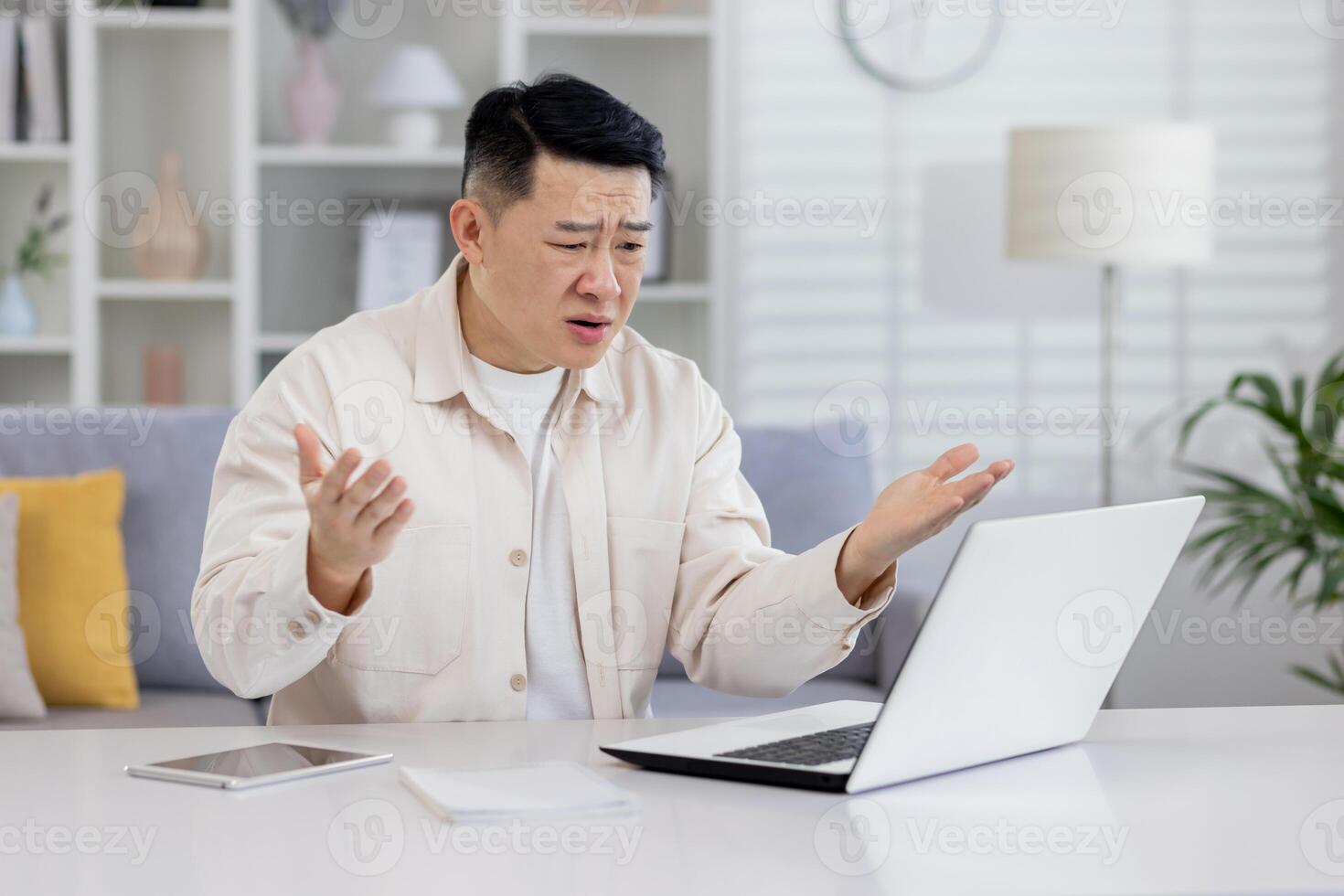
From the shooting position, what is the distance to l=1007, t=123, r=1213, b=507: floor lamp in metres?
2.82

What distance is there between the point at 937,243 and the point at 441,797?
2.76 m

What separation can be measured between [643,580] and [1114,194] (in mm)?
1699

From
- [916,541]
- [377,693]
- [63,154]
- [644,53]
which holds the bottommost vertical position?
[377,693]

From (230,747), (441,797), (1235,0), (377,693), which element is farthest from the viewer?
(1235,0)

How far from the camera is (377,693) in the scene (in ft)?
5.01

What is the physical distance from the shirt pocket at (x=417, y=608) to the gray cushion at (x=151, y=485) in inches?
44.1

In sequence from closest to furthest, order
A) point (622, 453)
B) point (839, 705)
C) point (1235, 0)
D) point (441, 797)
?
1. point (441, 797)
2. point (839, 705)
3. point (622, 453)
4. point (1235, 0)

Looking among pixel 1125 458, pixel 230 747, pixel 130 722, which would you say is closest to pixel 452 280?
pixel 230 747

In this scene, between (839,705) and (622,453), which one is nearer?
(839,705)

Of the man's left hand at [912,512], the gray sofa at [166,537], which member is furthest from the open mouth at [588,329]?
the gray sofa at [166,537]

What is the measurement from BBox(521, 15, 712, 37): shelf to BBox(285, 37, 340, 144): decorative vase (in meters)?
0.50

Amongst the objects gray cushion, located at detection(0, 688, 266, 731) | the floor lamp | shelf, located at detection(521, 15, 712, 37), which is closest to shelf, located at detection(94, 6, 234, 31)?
shelf, located at detection(521, 15, 712, 37)

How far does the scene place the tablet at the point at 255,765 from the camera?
1051 millimetres

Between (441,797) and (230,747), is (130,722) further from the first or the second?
(441,797)
